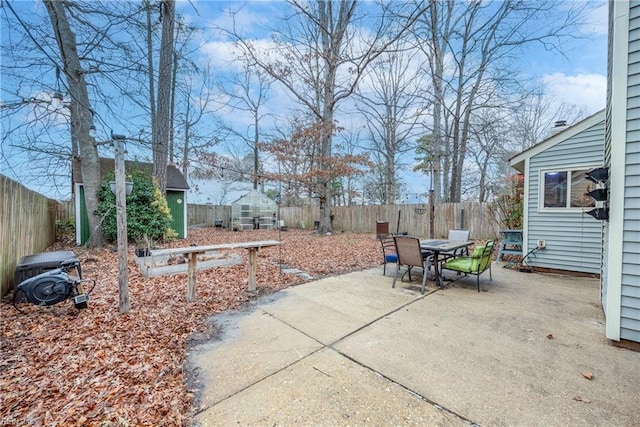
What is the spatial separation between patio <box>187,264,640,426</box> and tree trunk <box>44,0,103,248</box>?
7.09 metres

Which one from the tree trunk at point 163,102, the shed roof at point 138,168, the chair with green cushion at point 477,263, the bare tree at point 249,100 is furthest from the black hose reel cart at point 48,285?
the bare tree at point 249,100

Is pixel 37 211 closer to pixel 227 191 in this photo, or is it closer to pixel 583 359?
pixel 583 359

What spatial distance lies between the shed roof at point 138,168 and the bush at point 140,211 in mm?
1185

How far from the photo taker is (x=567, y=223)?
5.77 metres

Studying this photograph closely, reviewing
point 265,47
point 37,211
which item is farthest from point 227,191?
point 37,211

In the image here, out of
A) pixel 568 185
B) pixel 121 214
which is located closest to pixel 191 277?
pixel 121 214

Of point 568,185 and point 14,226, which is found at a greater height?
point 568,185

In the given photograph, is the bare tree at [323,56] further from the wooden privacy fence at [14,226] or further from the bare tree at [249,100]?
the wooden privacy fence at [14,226]

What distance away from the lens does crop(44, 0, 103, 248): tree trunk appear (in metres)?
6.76

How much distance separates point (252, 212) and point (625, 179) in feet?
51.5

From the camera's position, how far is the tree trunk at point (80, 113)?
22.2 ft

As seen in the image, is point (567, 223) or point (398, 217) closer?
point (567, 223)

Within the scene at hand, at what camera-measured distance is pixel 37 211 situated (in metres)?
6.38

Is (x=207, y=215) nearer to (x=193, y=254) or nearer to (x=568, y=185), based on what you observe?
(x=193, y=254)
